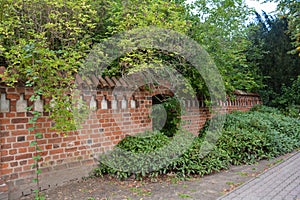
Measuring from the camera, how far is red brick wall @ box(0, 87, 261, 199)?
11.9ft

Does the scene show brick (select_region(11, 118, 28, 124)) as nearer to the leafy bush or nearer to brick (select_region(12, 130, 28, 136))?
brick (select_region(12, 130, 28, 136))

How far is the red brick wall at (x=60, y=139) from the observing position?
364cm

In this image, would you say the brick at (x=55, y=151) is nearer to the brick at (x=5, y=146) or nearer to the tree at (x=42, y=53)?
the tree at (x=42, y=53)

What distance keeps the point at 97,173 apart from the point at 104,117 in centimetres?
109

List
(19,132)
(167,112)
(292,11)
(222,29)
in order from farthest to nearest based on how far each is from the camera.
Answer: (222,29)
(292,11)
(167,112)
(19,132)

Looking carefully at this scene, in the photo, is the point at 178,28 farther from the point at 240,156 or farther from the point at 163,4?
the point at 240,156

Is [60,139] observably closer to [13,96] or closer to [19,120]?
[19,120]

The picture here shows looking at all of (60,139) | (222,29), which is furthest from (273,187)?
(222,29)

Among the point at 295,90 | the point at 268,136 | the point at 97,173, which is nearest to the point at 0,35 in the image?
the point at 97,173

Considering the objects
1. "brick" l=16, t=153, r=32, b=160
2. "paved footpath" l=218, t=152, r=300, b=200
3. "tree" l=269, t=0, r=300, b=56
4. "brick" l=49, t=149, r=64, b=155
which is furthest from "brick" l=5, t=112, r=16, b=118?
"tree" l=269, t=0, r=300, b=56

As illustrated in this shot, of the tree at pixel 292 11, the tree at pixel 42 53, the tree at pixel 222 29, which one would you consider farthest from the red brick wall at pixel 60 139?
the tree at pixel 292 11

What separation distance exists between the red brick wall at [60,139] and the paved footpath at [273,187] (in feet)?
8.29

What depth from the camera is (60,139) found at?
4.34 meters

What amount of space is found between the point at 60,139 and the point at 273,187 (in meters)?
3.64
